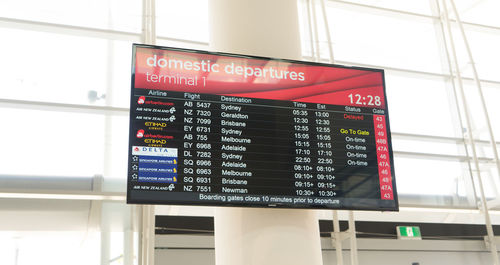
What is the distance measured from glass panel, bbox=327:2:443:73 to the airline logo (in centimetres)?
505

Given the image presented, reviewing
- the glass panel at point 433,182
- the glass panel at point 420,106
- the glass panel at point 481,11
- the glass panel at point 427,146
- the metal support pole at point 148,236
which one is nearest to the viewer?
the metal support pole at point 148,236

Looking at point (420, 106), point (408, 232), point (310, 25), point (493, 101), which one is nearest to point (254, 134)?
point (408, 232)

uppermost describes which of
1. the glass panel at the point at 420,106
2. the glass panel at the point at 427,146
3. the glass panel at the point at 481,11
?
the glass panel at the point at 481,11

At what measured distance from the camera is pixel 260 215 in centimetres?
390

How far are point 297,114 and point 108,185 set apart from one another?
9.23 ft

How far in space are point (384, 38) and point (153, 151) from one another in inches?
240

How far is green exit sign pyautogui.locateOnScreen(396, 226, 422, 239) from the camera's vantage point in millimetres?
7074

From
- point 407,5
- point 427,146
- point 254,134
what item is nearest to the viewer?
point 254,134

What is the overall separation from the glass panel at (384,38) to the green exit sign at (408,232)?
8.71ft

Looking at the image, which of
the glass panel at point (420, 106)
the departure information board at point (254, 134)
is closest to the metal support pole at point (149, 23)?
the departure information board at point (254, 134)

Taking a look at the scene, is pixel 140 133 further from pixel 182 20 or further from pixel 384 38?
pixel 384 38

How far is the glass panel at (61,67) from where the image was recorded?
6598 mm

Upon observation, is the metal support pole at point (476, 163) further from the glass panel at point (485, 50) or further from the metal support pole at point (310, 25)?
the metal support pole at point (310, 25)

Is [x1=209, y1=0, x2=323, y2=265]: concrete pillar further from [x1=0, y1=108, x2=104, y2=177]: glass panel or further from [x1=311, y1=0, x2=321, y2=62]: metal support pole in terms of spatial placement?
[x1=311, y1=0, x2=321, y2=62]: metal support pole
